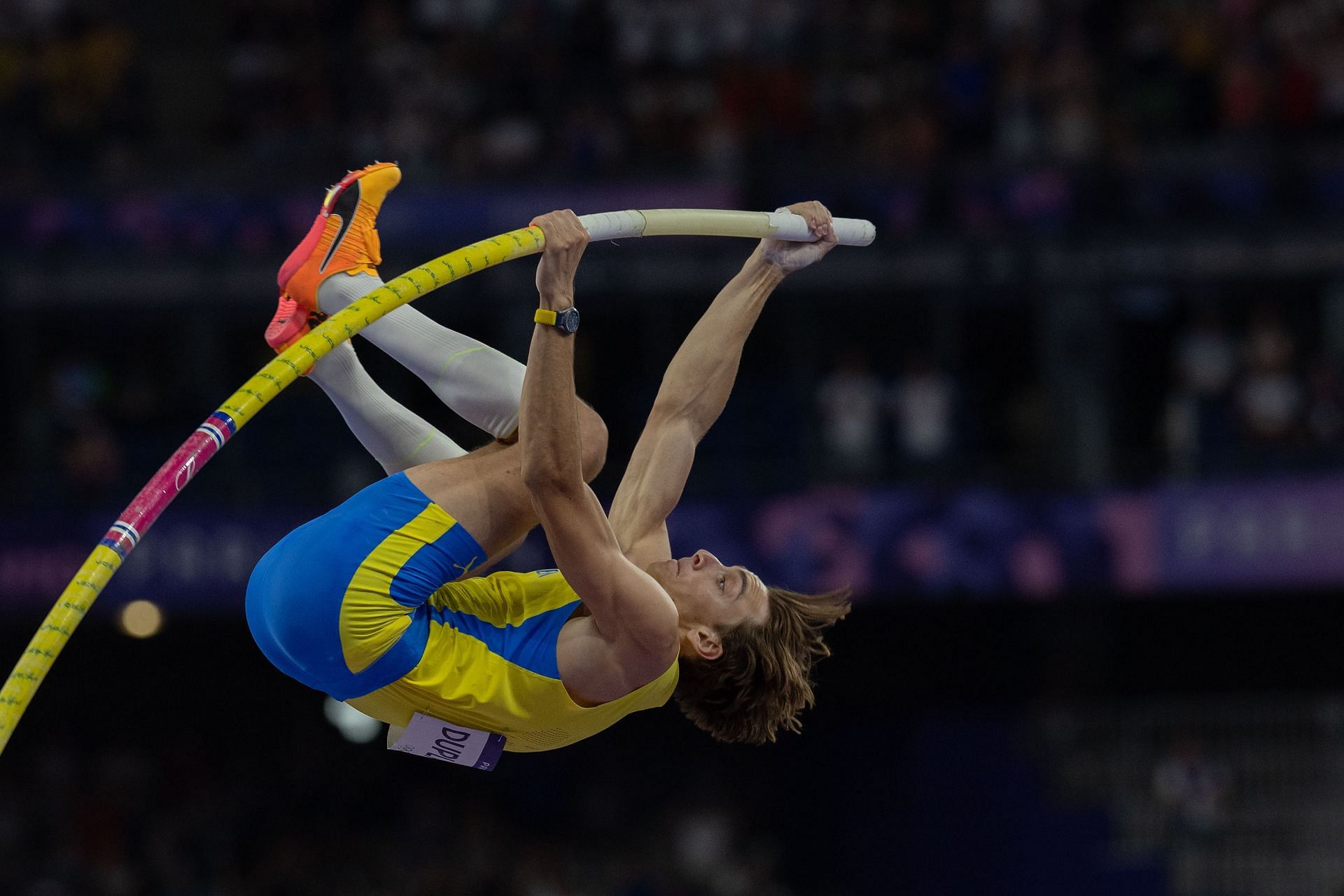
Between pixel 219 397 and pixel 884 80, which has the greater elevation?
pixel 884 80

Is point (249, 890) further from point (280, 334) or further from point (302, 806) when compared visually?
point (280, 334)

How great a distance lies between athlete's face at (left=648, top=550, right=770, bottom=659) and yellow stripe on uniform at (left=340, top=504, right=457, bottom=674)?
0.85m

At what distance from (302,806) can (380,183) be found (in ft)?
40.7

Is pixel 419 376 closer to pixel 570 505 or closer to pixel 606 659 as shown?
pixel 570 505

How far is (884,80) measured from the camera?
667 inches

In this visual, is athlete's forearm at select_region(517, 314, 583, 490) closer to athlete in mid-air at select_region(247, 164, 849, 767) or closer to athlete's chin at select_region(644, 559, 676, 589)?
athlete in mid-air at select_region(247, 164, 849, 767)

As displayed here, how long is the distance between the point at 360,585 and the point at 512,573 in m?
0.73

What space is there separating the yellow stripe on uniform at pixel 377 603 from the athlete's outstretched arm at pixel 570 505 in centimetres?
46

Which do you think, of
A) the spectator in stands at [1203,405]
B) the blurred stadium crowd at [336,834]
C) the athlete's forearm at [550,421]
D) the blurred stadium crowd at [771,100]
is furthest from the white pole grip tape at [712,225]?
the blurred stadium crowd at [336,834]

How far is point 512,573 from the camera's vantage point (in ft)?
19.8

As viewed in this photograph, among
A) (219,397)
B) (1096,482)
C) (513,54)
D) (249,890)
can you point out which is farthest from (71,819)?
(1096,482)

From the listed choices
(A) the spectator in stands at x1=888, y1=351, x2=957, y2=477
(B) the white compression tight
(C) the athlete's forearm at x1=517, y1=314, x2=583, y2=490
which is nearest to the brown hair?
(C) the athlete's forearm at x1=517, y1=314, x2=583, y2=490

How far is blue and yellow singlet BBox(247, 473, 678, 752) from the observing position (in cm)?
545

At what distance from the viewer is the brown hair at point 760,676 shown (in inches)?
231
